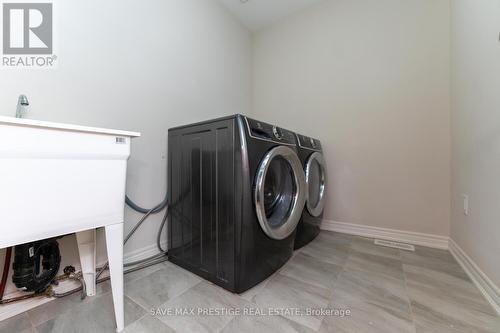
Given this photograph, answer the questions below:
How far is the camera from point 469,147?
1202 millimetres

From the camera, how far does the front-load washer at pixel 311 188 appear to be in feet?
4.99

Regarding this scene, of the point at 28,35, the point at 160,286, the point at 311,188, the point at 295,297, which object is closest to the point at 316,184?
the point at 311,188

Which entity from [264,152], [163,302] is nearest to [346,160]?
[264,152]

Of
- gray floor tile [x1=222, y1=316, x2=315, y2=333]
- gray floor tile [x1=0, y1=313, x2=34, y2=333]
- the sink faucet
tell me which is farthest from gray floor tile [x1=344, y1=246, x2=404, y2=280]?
the sink faucet

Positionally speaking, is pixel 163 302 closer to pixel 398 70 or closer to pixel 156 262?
pixel 156 262

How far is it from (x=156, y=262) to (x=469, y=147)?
2130 millimetres

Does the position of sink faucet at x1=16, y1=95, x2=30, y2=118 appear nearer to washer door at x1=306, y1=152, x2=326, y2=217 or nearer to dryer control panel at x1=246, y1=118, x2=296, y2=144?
dryer control panel at x1=246, y1=118, x2=296, y2=144

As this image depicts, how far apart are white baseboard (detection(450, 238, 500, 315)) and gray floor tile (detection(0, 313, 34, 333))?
198cm

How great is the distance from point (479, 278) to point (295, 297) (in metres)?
0.99

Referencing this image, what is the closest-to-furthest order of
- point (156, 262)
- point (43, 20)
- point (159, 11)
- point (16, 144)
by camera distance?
point (16, 144) < point (43, 20) < point (156, 262) < point (159, 11)

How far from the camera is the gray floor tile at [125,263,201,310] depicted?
3.10 ft

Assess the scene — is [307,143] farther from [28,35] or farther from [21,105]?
[28,35]

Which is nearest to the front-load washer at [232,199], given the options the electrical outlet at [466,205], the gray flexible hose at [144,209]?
the gray flexible hose at [144,209]

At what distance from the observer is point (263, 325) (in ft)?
2.59
